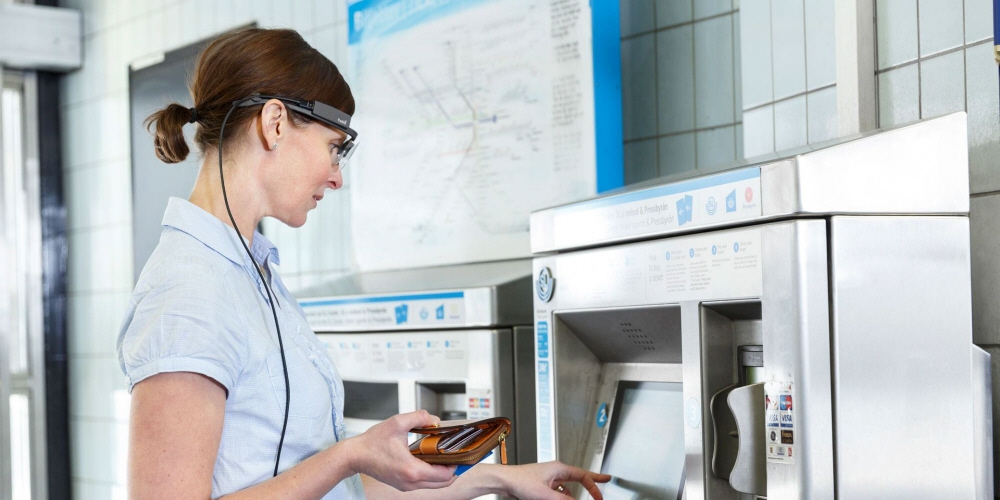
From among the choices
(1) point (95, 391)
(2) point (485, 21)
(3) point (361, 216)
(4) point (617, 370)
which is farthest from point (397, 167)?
(1) point (95, 391)

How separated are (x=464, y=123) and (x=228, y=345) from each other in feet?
5.43

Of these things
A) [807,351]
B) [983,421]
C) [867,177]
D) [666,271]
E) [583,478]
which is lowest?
[583,478]

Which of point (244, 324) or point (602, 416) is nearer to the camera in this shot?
point (244, 324)

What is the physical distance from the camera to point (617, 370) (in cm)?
181

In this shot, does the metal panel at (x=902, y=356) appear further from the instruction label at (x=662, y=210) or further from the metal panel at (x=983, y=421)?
the instruction label at (x=662, y=210)

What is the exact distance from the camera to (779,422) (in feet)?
4.20

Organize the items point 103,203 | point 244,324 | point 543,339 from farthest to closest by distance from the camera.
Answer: point 103,203
point 543,339
point 244,324

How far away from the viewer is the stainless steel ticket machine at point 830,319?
1255 millimetres

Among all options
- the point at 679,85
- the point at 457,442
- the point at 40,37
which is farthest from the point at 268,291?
the point at 40,37

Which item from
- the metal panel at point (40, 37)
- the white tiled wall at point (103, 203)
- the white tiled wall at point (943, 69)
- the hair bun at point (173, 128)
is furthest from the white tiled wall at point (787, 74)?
the metal panel at point (40, 37)

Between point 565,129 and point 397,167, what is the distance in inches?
28.9

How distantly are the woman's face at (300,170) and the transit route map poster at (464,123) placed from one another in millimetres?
1044

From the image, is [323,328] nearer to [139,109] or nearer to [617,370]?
[617,370]

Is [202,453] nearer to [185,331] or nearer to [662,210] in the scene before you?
[185,331]
